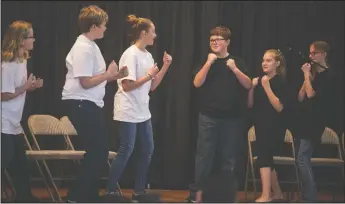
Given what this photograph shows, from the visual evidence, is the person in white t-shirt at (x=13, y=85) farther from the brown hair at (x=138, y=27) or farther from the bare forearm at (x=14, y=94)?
the brown hair at (x=138, y=27)

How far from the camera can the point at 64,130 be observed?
5.57m

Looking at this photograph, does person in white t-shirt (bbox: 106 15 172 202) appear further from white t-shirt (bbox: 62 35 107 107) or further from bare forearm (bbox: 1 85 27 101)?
bare forearm (bbox: 1 85 27 101)

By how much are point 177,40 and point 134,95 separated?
156 centimetres

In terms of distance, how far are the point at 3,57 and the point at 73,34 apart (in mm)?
1872

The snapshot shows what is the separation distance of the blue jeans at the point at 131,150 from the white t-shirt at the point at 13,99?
73cm

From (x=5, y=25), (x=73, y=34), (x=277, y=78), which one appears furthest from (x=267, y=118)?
(x=5, y=25)

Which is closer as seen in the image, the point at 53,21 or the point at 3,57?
the point at 3,57

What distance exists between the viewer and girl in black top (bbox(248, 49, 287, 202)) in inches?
194

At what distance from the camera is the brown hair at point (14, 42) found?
4.42 meters

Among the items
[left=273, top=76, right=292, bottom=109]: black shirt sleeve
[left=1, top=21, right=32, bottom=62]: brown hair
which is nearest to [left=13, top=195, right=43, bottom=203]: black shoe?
[left=1, top=21, right=32, bottom=62]: brown hair

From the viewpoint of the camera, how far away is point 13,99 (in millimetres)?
4438

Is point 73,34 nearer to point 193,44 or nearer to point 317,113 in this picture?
point 193,44

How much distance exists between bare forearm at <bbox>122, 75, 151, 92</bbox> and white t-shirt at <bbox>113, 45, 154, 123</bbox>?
3 centimetres

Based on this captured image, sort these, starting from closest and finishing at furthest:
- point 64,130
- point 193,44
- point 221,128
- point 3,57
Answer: point 3,57 → point 221,128 → point 64,130 → point 193,44
